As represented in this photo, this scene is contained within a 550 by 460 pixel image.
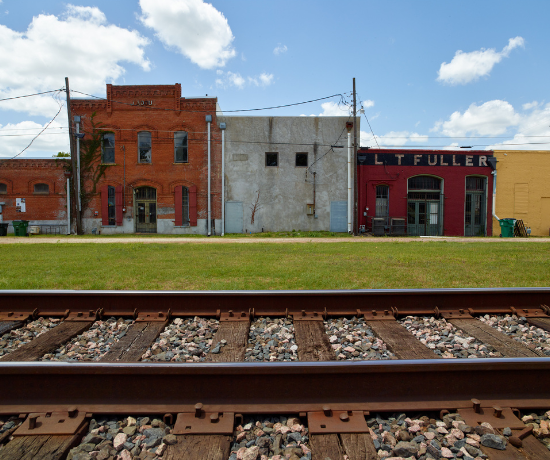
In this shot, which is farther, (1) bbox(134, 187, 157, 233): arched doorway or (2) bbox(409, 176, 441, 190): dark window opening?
(1) bbox(134, 187, 157, 233): arched doorway

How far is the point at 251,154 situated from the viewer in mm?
24641

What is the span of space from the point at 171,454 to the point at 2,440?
0.99 m

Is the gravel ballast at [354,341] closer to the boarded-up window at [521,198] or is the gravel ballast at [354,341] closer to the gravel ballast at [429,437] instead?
the gravel ballast at [429,437]

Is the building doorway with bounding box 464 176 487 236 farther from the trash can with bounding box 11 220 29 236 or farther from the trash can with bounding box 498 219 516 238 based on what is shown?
the trash can with bounding box 11 220 29 236

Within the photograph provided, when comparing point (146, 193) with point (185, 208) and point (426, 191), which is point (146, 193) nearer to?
point (185, 208)

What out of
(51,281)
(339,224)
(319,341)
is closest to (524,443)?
(319,341)

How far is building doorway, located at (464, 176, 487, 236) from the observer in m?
24.8

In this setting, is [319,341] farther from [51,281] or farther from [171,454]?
[51,281]

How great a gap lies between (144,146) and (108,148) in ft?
8.37

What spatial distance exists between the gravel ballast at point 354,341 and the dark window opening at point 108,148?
24563 millimetres

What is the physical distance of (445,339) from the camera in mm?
3588

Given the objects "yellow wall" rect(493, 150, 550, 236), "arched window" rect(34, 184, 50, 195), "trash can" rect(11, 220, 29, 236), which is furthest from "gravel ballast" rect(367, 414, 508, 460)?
"arched window" rect(34, 184, 50, 195)

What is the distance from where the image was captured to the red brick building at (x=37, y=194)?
2425 cm

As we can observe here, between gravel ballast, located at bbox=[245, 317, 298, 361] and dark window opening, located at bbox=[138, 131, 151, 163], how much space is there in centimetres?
2294
